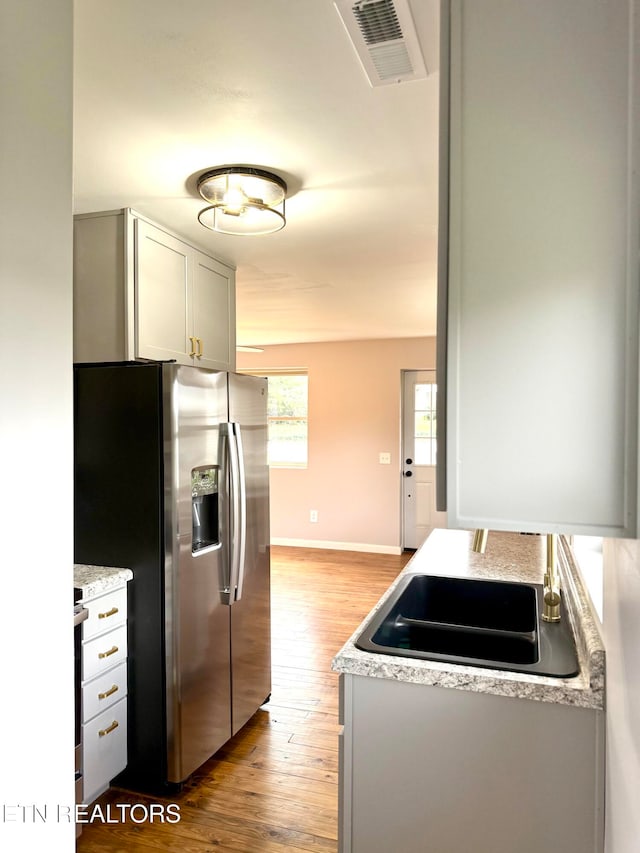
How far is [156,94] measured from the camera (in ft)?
5.00

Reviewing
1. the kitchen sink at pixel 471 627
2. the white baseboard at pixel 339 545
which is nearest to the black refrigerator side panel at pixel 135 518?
the kitchen sink at pixel 471 627

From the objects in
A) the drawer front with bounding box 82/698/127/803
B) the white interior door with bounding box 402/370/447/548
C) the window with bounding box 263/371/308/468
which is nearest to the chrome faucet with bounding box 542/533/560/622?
the drawer front with bounding box 82/698/127/803

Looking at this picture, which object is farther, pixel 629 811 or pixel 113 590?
pixel 113 590

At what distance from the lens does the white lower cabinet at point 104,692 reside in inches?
82.3

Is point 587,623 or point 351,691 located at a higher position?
point 587,623

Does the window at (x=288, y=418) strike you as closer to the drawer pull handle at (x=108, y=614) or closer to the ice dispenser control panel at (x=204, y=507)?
the ice dispenser control panel at (x=204, y=507)

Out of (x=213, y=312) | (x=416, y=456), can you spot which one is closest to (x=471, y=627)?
(x=213, y=312)

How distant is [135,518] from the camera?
234 cm

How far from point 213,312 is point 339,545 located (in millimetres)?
4229

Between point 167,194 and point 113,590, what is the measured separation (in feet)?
5.15

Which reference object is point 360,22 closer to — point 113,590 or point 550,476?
point 550,476

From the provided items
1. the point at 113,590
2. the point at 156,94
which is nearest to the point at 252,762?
the point at 113,590

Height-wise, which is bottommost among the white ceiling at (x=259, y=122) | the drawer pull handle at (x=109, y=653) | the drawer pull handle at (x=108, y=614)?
the drawer pull handle at (x=109, y=653)

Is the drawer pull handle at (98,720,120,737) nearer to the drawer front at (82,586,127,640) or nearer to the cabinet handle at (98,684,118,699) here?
the cabinet handle at (98,684,118,699)
